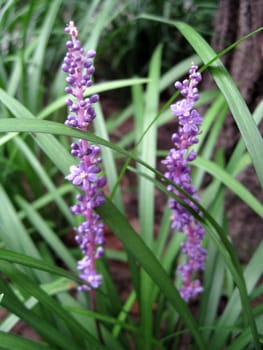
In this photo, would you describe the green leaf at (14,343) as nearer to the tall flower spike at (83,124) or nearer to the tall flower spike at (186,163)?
the tall flower spike at (83,124)

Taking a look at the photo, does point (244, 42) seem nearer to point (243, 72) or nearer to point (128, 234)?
point (243, 72)

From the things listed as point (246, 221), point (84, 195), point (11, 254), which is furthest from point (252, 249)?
point (11, 254)

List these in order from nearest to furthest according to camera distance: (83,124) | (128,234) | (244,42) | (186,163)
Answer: (83,124) < (128,234) < (186,163) < (244,42)

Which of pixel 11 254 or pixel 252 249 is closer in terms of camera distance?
pixel 11 254

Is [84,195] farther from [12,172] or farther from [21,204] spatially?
[12,172]

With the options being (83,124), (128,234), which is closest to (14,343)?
(128,234)

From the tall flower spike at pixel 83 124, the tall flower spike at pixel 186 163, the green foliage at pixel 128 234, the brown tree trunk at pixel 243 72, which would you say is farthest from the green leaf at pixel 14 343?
the brown tree trunk at pixel 243 72

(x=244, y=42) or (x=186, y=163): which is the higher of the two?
(x=244, y=42)
